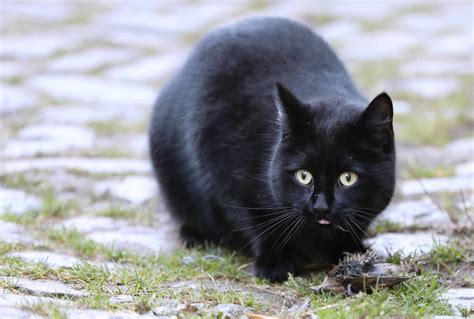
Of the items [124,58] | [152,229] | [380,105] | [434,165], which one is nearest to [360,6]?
[124,58]

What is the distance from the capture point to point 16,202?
3.50 meters

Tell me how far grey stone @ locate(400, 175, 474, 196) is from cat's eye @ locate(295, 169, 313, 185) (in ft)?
3.95

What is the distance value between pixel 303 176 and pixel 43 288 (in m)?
0.96

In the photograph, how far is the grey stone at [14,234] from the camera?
9.39 ft

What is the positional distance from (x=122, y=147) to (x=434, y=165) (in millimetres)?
1898

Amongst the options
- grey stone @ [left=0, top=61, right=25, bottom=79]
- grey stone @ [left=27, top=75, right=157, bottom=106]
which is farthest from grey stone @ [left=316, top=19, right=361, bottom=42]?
grey stone @ [left=0, top=61, right=25, bottom=79]

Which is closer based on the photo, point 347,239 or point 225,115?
point 347,239

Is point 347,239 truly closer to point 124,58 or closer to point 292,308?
point 292,308

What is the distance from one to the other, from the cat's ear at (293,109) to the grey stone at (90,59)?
3.73m

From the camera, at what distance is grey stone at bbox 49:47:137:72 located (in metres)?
5.99

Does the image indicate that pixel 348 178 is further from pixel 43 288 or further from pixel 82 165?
pixel 82 165

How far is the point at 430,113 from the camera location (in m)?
4.88

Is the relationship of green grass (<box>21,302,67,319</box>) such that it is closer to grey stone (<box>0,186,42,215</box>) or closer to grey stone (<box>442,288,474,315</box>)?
grey stone (<box>442,288,474,315</box>)

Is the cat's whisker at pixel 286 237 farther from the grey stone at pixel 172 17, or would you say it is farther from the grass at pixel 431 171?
the grey stone at pixel 172 17
